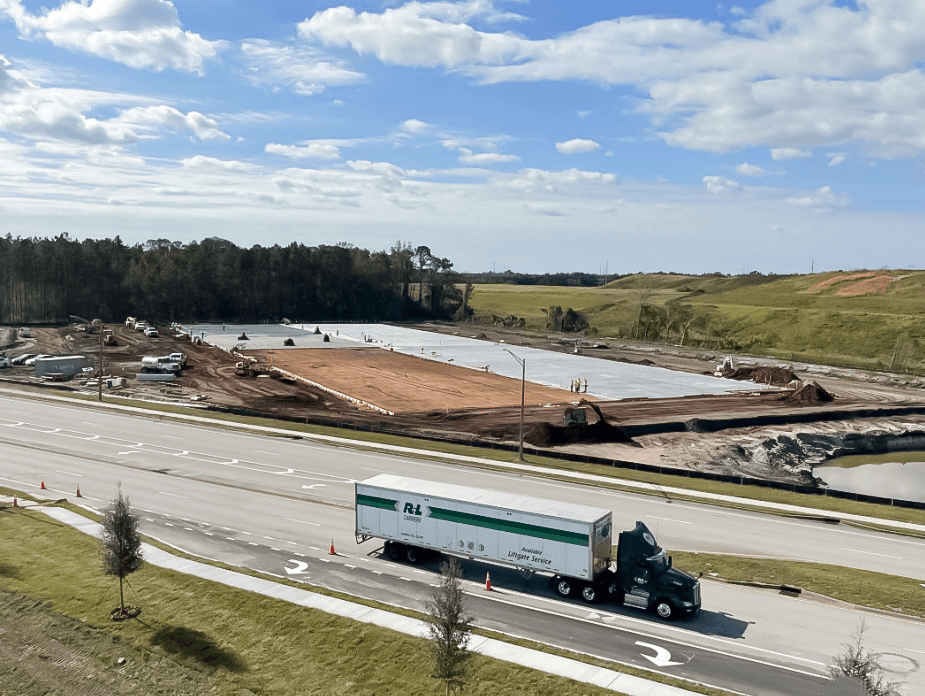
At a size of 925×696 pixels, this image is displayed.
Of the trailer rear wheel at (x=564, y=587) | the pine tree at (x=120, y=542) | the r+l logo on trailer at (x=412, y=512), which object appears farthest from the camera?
the r+l logo on trailer at (x=412, y=512)

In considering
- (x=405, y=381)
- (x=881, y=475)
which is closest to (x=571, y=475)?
(x=881, y=475)

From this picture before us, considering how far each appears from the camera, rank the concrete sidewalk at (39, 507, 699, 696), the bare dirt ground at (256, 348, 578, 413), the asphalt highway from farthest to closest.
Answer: the bare dirt ground at (256, 348, 578, 413), the asphalt highway, the concrete sidewalk at (39, 507, 699, 696)

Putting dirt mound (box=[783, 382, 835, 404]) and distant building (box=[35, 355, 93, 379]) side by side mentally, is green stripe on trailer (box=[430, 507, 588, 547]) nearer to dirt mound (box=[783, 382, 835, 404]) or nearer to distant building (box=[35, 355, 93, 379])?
dirt mound (box=[783, 382, 835, 404])

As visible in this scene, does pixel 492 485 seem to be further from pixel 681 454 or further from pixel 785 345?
pixel 785 345

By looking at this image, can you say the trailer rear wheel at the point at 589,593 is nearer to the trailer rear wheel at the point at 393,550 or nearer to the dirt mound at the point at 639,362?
the trailer rear wheel at the point at 393,550

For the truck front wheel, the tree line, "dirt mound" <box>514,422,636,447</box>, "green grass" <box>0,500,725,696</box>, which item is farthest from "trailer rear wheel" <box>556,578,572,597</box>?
the tree line

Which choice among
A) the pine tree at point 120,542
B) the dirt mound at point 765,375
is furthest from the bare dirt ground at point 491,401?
the pine tree at point 120,542

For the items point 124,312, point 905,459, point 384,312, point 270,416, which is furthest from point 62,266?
point 905,459
